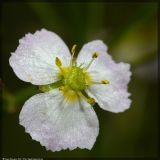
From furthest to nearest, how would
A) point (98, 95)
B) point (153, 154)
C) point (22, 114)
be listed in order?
point (153, 154) → point (98, 95) → point (22, 114)

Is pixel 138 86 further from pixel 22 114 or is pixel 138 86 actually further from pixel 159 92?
pixel 22 114

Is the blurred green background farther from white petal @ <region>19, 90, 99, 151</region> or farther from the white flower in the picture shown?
white petal @ <region>19, 90, 99, 151</region>

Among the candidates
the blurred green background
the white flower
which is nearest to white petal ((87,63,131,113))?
the white flower

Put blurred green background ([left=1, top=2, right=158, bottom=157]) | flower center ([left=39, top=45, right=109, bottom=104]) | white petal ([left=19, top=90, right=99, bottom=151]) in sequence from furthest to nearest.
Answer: blurred green background ([left=1, top=2, right=158, bottom=157])
flower center ([left=39, top=45, right=109, bottom=104])
white petal ([left=19, top=90, right=99, bottom=151])

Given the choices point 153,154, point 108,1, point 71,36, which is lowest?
point 153,154

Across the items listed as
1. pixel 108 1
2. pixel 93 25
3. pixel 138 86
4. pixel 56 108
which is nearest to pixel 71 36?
pixel 93 25

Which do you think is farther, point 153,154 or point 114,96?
point 153,154

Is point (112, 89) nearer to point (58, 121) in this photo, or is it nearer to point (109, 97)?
point (109, 97)

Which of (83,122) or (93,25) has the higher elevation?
(93,25)
